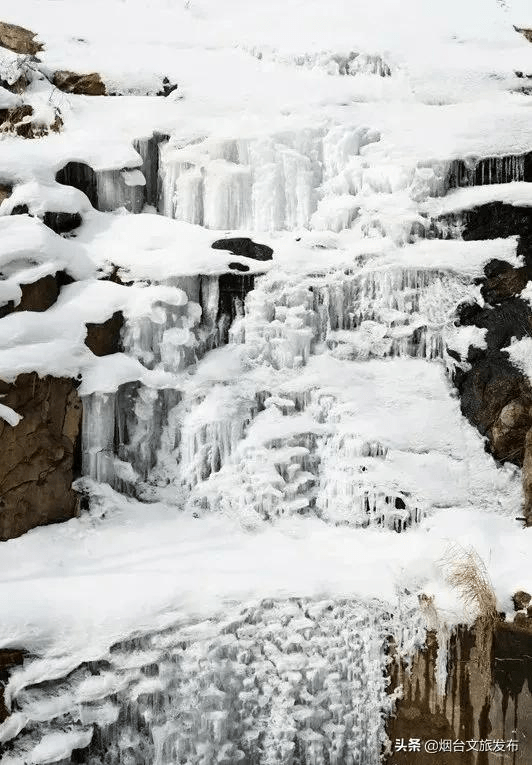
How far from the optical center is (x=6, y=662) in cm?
462

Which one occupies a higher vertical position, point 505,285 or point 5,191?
point 5,191

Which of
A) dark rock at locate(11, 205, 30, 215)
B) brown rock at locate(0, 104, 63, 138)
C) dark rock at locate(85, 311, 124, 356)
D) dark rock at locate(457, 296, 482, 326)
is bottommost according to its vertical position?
dark rock at locate(85, 311, 124, 356)

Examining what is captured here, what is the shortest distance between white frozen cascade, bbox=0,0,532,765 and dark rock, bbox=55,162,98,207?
25mm

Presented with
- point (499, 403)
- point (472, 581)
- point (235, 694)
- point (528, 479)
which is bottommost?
point (235, 694)

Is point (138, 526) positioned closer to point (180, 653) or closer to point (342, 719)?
point (180, 653)

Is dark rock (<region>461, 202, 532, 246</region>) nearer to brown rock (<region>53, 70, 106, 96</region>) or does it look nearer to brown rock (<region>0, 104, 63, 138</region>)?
brown rock (<region>0, 104, 63, 138</region>)

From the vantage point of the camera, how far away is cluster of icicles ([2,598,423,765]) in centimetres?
462

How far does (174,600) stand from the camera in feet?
16.8

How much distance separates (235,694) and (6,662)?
1501 mm

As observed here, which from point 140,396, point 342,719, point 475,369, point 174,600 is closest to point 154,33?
point 140,396

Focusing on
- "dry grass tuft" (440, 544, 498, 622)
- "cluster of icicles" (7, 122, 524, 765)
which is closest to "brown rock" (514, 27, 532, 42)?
"cluster of icicles" (7, 122, 524, 765)

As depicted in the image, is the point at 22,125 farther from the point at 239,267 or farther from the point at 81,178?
the point at 239,267

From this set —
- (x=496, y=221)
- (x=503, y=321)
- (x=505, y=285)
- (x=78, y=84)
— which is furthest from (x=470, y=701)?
(x=78, y=84)

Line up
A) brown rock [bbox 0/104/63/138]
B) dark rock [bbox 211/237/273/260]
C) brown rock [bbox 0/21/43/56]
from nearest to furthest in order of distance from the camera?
dark rock [bbox 211/237/273/260] < brown rock [bbox 0/104/63/138] < brown rock [bbox 0/21/43/56]
